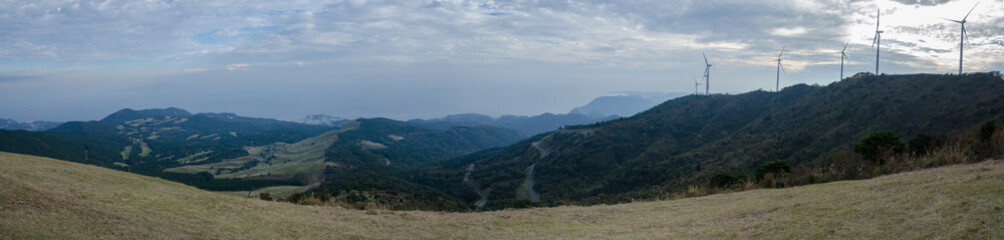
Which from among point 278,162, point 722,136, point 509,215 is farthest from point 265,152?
point 509,215

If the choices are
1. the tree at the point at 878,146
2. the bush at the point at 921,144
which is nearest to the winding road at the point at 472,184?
the tree at the point at 878,146

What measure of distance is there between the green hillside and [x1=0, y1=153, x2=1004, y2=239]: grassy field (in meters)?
13.0

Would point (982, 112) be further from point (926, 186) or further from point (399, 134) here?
point (399, 134)

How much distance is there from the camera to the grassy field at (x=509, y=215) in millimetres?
6723

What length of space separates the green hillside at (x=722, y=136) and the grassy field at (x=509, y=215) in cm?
1303

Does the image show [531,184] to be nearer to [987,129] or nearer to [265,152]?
[987,129]

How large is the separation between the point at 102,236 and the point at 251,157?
12024 cm

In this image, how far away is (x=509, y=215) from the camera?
1215cm

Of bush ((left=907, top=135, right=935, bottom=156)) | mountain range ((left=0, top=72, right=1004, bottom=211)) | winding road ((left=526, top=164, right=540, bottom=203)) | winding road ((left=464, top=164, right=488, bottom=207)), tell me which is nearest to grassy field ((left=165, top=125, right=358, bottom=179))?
mountain range ((left=0, top=72, right=1004, bottom=211))

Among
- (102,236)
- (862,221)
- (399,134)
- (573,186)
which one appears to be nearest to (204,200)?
(102,236)

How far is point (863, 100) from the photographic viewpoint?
49.2m

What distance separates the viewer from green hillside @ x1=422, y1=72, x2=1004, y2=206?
3681 cm

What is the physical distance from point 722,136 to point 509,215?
58.2 metres

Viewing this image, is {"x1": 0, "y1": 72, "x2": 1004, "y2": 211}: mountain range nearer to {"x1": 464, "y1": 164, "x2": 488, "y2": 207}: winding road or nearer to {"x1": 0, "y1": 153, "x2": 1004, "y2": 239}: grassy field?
{"x1": 464, "y1": 164, "x2": 488, "y2": 207}: winding road
